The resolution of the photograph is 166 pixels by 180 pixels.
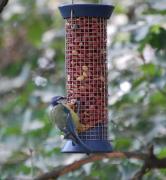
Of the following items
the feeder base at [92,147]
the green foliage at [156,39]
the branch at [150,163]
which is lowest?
the branch at [150,163]

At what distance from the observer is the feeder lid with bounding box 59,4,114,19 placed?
13.4ft

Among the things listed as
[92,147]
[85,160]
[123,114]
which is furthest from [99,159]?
[92,147]

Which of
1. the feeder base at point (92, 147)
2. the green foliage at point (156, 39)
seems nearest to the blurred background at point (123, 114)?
the green foliage at point (156, 39)

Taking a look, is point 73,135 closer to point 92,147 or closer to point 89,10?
point 92,147

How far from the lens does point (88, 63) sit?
418 centimetres

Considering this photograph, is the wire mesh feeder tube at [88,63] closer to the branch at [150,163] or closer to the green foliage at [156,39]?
the branch at [150,163]

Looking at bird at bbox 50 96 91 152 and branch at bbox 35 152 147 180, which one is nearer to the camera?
bird at bbox 50 96 91 152

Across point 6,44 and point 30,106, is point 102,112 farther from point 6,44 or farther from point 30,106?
point 6,44

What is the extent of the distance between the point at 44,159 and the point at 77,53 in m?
1.06

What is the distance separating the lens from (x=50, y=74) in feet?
22.1

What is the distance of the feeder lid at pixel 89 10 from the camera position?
4.07 meters

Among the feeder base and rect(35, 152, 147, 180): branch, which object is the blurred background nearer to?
rect(35, 152, 147, 180): branch

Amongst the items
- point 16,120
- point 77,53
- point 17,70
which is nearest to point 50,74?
point 16,120

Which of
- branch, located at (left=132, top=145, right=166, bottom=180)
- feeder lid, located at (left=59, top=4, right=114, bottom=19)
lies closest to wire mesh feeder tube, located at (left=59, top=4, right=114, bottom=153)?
feeder lid, located at (left=59, top=4, right=114, bottom=19)
